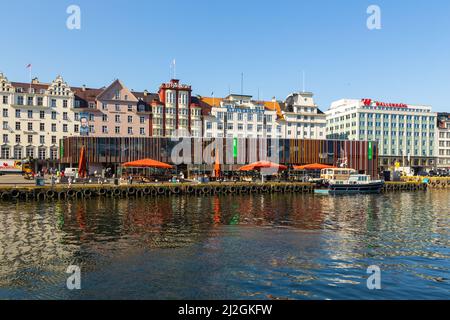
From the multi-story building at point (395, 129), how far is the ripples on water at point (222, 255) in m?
118

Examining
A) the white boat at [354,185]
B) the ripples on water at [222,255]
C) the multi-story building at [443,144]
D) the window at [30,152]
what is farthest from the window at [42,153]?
the multi-story building at [443,144]

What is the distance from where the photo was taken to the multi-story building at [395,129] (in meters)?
151

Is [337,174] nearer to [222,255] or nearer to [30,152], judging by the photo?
[222,255]

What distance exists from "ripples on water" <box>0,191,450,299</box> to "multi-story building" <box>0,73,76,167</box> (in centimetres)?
6615

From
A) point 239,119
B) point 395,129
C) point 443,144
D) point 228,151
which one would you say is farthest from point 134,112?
point 443,144

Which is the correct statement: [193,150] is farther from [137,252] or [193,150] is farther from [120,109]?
[137,252]

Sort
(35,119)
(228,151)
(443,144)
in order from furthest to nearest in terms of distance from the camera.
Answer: (443,144), (35,119), (228,151)

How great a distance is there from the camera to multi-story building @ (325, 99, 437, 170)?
15138 centimetres

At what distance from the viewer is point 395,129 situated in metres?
155

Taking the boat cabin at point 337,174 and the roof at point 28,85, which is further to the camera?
the roof at point 28,85

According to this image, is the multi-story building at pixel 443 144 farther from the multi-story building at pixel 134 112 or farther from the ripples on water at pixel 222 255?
the ripples on water at pixel 222 255

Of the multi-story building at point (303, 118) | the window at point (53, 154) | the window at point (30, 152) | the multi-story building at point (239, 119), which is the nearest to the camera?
the window at point (30, 152)

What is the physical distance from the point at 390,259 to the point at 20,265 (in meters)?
21.1

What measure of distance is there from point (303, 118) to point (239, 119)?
2186 centimetres
